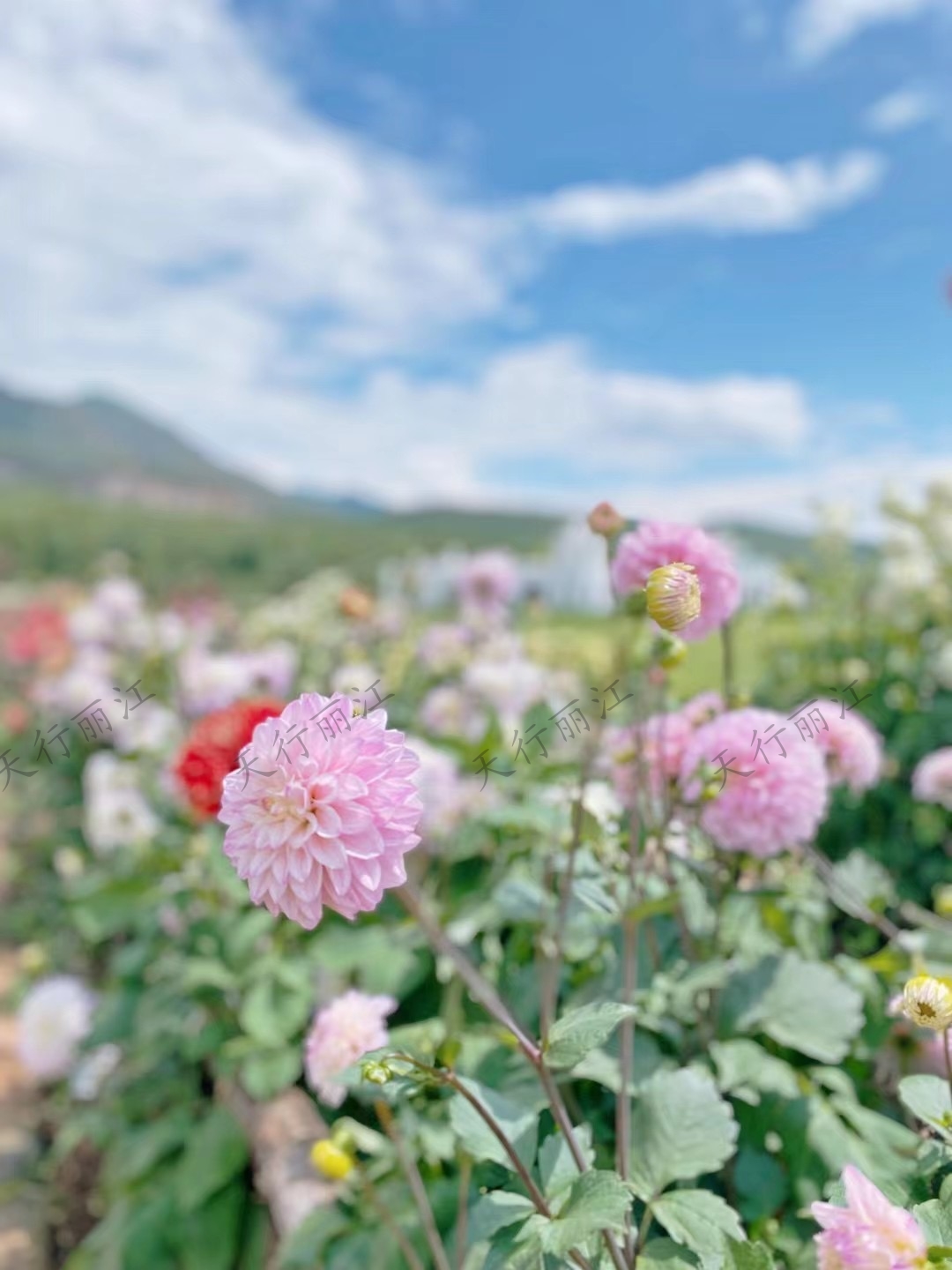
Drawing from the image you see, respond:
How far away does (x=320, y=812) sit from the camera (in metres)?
0.56

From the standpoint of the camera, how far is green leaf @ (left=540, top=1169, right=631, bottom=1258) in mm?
605

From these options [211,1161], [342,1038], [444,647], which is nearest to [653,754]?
[342,1038]

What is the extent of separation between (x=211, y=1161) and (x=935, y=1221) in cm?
128

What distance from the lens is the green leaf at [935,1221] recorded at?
597 millimetres

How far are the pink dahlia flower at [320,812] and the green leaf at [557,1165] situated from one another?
0.31m

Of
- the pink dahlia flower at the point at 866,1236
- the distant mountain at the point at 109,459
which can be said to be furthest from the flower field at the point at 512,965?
the distant mountain at the point at 109,459

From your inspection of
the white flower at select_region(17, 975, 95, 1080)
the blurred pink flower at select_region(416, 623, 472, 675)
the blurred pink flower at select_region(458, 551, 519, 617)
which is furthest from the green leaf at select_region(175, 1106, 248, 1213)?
the blurred pink flower at select_region(458, 551, 519, 617)

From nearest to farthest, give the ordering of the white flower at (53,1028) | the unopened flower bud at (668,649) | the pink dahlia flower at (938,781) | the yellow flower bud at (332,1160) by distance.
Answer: the yellow flower bud at (332,1160) → the unopened flower bud at (668,649) → the pink dahlia flower at (938,781) → the white flower at (53,1028)

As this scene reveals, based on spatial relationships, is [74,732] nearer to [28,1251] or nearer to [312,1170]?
[28,1251]

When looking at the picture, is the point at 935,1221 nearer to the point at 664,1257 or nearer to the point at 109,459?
the point at 664,1257

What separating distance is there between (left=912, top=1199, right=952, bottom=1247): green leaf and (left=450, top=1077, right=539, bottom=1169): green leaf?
0.26 meters

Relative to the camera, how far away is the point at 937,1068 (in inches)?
49.2

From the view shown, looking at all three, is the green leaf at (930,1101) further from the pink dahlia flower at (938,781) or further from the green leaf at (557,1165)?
the pink dahlia flower at (938,781)

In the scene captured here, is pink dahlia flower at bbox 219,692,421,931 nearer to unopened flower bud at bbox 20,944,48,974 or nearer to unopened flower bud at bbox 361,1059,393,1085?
unopened flower bud at bbox 361,1059,393,1085
